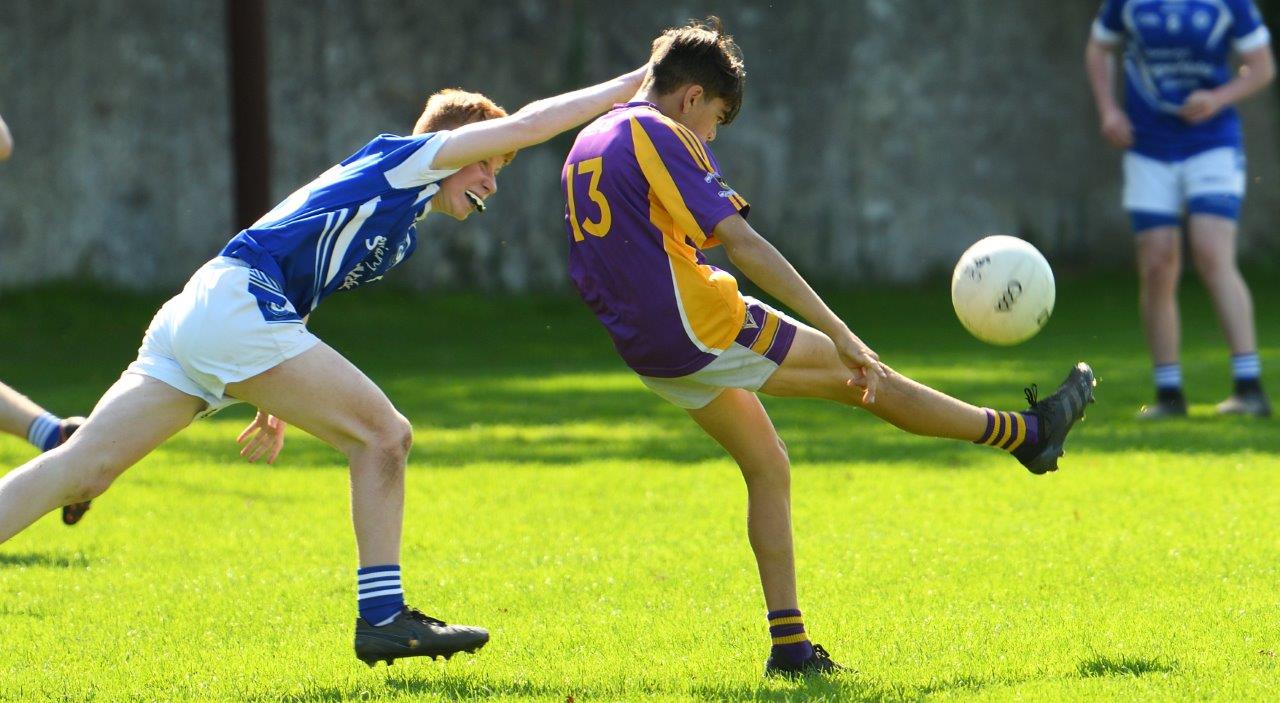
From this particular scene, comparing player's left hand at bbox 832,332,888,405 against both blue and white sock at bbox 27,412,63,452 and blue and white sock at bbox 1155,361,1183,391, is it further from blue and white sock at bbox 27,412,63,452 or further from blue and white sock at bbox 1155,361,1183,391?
blue and white sock at bbox 1155,361,1183,391

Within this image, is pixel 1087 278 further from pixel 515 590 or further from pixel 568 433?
pixel 515 590

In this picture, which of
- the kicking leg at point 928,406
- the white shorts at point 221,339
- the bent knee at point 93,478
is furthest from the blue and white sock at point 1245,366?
the bent knee at point 93,478

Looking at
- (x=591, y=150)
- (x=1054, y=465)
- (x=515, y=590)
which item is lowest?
(x=515, y=590)

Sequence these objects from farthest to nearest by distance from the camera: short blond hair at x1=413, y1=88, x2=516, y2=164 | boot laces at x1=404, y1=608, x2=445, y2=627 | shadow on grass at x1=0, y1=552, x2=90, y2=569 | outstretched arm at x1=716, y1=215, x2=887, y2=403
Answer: shadow on grass at x1=0, y1=552, x2=90, y2=569, short blond hair at x1=413, y1=88, x2=516, y2=164, boot laces at x1=404, y1=608, x2=445, y2=627, outstretched arm at x1=716, y1=215, x2=887, y2=403

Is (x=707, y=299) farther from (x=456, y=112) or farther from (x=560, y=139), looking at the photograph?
(x=560, y=139)

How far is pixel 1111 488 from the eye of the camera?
780 cm

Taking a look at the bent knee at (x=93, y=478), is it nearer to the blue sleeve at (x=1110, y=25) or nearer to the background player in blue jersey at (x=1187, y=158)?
the background player in blue jersey at (x=1187, y=158)

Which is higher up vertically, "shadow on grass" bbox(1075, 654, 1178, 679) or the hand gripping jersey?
the hand gripping jersey

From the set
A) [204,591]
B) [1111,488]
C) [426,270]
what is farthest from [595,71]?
[204,591]

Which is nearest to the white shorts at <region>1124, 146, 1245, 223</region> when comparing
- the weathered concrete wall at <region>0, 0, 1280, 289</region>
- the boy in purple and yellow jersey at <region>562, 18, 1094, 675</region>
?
the boy in purple and yellow jersey at <region>562, 18, 1094, 675</region>

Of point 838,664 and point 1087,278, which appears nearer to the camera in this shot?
point 838,664

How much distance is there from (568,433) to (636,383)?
99.9 inches

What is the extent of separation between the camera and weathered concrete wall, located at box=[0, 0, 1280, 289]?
55.1ft

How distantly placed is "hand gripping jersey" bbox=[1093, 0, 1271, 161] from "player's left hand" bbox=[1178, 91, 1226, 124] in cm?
9
